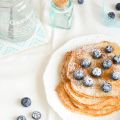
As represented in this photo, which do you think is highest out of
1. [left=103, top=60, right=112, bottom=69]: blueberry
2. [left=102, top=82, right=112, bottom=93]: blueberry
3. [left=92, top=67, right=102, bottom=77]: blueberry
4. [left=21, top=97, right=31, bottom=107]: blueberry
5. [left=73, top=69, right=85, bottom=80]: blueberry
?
[left=103, top=60, right=112, bottom=69]: blueberry

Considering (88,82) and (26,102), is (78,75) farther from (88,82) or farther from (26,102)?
(26,102)

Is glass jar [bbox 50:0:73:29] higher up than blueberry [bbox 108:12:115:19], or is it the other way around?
blueberry [bbox 108:12:115:19]

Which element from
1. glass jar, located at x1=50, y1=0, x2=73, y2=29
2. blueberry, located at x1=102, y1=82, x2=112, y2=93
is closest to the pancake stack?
blueberry, located at x1=102, y1=82, x2=112, y2=93

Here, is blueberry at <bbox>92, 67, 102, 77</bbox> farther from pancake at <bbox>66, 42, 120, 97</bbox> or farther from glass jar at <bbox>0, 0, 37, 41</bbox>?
glass jar at <bbox>0, 0, 37, 41</bbox>

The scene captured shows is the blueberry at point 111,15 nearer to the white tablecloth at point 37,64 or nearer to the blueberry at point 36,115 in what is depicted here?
the white tablecloth at point 37,64

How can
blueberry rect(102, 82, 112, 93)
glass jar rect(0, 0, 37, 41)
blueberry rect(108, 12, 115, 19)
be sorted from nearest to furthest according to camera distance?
blueberry rect(102, 82, 112, 93), glass jar rect(0, 0, 37, 41), blueberry rect(108, 12, 115, 19)

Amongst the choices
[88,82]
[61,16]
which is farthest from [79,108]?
[61,16]

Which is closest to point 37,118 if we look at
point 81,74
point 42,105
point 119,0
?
point 42,105
